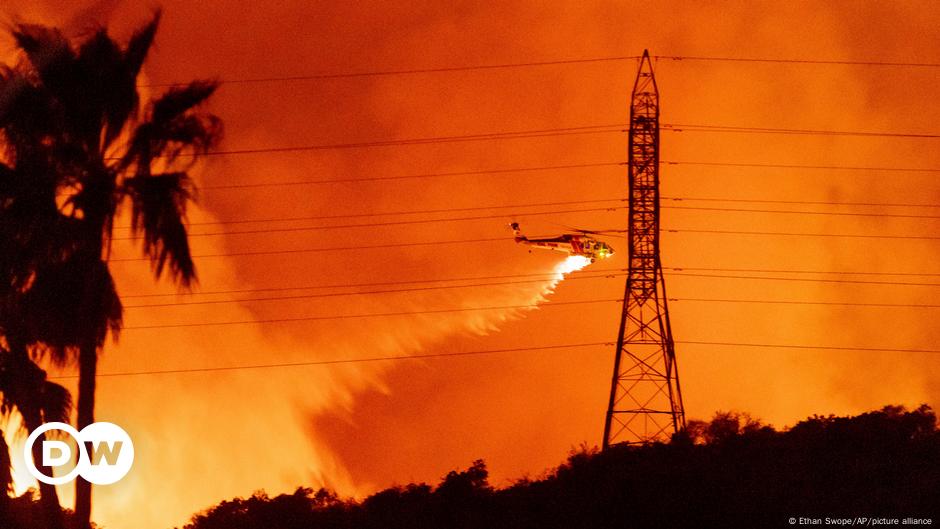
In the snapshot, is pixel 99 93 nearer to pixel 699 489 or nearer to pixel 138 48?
pixel 138 48

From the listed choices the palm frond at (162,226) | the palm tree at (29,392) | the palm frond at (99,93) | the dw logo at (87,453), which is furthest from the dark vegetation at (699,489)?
the palm frond at (99,93)

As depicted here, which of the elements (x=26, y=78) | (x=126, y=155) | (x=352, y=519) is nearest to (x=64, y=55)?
(x=26, y=78)

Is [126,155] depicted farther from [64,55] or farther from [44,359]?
[44,359]

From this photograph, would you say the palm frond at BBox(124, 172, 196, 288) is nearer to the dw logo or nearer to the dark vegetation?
the dw logo

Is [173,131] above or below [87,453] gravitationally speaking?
above

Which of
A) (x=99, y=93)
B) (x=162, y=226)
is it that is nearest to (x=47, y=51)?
(x=99, y=93)

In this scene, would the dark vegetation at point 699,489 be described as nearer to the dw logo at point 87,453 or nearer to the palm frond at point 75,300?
the dw logo at point 87,453

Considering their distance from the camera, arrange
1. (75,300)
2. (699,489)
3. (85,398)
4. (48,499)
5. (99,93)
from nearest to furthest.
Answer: (75,300) < (85,398) < (99,93) < (48,499) < (699,489)
